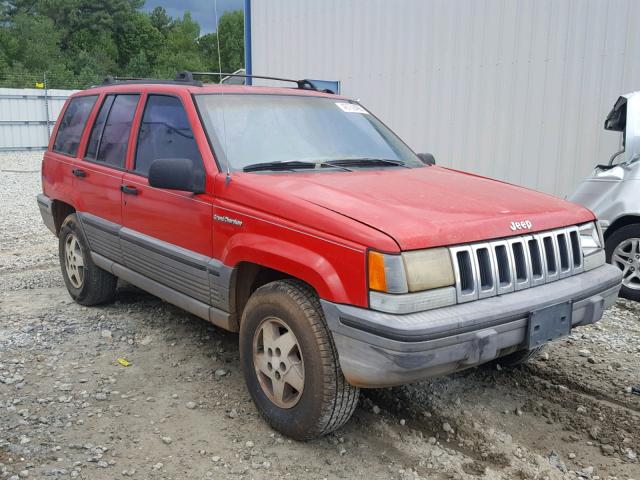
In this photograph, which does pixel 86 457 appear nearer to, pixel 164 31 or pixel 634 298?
pixel 634 298

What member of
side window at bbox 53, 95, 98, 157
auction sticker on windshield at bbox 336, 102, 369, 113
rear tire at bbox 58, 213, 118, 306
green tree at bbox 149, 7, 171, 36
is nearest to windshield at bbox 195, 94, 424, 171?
auction sticker on windshield at bbox 336, 102, 369, 113

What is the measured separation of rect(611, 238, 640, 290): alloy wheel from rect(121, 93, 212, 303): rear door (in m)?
3.82

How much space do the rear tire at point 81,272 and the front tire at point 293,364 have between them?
2.21 m

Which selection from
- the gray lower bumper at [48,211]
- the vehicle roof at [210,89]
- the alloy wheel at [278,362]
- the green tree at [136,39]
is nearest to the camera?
the alloy wheel at [278,362]

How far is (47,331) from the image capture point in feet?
16.1

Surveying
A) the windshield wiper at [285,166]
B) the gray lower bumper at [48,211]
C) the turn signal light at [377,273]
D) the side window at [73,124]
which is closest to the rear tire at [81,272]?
the gray lower bumper at [48,211]

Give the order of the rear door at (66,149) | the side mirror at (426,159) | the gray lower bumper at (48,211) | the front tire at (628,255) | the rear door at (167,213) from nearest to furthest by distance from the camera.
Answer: the rear door at (167,213), the side mirror at (426,159), the rear door at (66,149), the front tire at (628,255), the gray lower bumper at (48,211)

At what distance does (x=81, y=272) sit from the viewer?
17.8ft

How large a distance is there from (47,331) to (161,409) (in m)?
1.69

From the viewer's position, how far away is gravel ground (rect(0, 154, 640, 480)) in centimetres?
316

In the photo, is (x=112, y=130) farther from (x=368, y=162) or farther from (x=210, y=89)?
(x=368, y=162)

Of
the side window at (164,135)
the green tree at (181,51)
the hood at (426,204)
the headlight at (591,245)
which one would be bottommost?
the headlight at (591,245)

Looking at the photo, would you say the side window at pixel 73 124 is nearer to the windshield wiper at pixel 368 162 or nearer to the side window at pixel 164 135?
the side window at pixel 164 135

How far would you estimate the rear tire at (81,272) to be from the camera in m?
5.27
